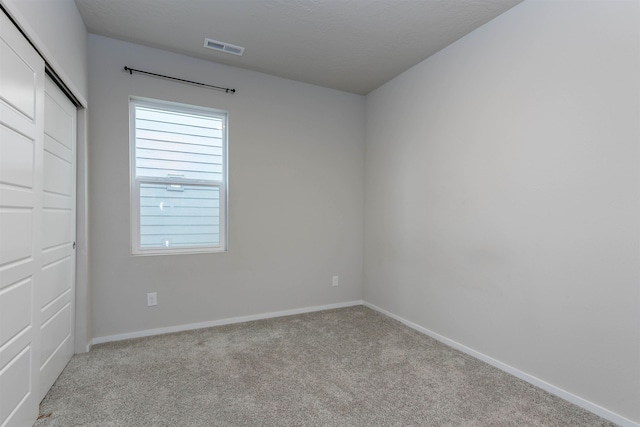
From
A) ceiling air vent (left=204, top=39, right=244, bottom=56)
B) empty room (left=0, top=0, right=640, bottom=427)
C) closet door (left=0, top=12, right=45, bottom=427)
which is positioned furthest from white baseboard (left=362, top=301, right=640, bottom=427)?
ceiling air vent (left=204, top=39, right=244, bottom=56)

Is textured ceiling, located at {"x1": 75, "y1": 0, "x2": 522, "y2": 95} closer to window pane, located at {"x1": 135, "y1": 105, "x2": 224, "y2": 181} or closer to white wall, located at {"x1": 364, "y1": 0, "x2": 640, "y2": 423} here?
white wall, located at {"x1": 364, "y1": 0, "x2": 640, "y2": 423}

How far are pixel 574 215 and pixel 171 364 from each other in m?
2.89

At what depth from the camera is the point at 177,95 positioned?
9.59ft

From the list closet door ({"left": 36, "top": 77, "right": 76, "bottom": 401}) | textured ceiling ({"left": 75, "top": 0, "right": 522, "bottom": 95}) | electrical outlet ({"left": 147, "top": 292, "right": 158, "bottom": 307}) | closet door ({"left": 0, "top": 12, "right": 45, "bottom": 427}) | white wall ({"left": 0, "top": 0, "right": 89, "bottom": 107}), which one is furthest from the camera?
electrical outlet ({"left": 147, "top": 292, "right": 158, "bottom": 307})

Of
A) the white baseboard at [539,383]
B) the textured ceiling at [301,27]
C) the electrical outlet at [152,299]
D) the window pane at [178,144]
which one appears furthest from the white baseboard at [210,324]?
the textured ceiling at [301,27]

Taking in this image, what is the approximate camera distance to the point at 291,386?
2.05 meters

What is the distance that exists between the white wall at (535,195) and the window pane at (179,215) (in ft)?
6.56

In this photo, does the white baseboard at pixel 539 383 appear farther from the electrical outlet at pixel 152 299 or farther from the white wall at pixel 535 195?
the electrical outlet at pixel 152 299

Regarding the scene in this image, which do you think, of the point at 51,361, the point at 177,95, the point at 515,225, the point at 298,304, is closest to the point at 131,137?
the point at 177,95

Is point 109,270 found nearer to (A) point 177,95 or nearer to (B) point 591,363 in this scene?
(A) point 177,95

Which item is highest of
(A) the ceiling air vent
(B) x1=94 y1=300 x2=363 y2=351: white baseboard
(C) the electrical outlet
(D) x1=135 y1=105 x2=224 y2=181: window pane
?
(A) the ceiling air vent

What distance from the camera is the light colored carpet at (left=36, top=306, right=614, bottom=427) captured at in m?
1.74

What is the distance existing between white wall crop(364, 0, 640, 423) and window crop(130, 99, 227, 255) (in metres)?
1.95

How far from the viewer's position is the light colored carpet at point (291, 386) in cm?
174
